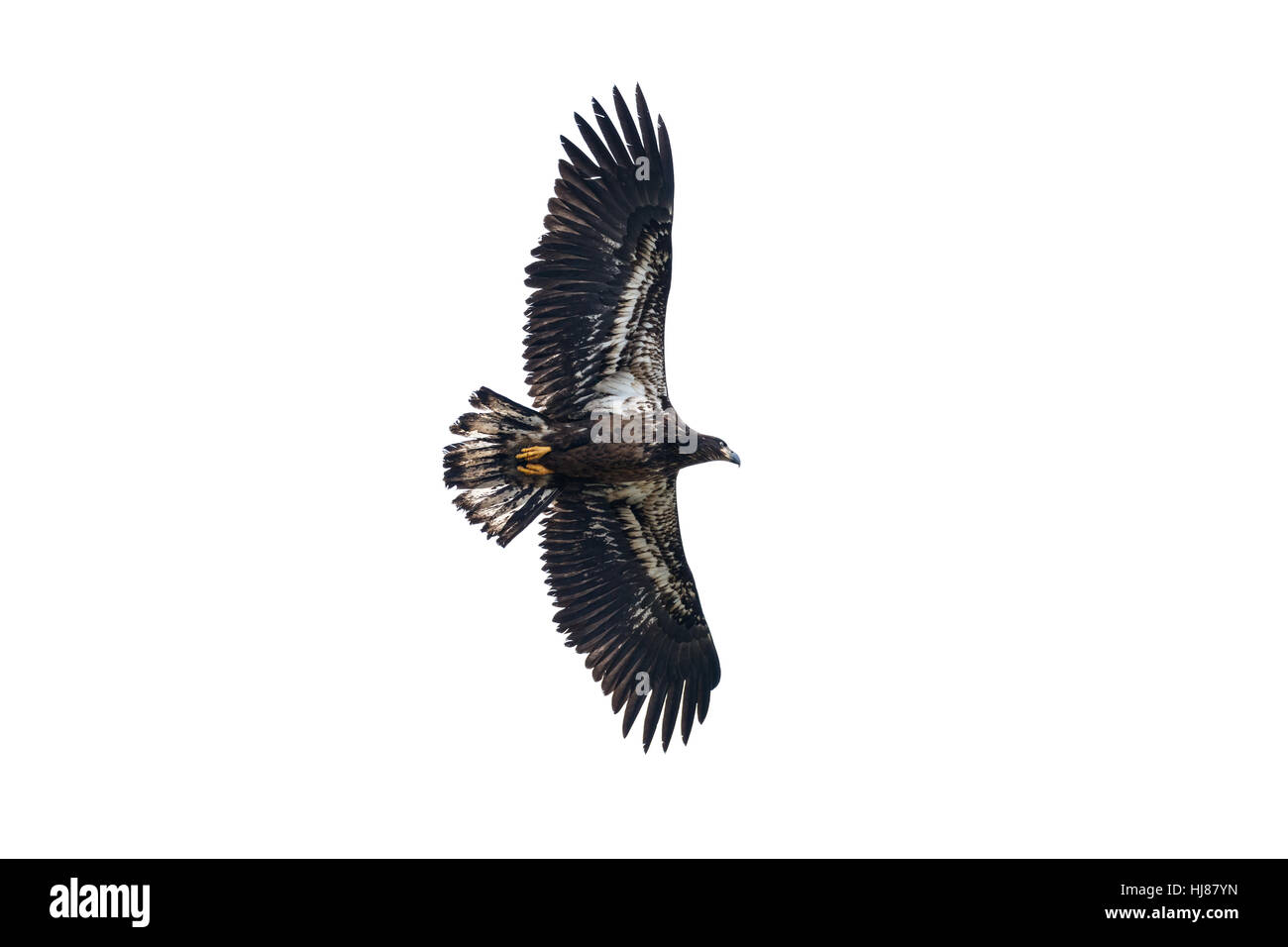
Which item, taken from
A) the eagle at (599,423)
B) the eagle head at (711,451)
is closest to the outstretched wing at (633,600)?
the eagle at (599,423)

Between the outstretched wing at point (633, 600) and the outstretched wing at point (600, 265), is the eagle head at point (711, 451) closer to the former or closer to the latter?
the outstretched wing at point (633, 600)

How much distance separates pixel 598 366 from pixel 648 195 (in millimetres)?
1291

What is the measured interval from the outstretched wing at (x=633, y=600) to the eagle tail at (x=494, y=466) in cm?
46

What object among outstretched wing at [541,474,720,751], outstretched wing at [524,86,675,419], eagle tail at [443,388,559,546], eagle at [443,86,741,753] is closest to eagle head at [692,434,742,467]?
eagle at [443,86,741,753]

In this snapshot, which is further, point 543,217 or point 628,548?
point 628,548

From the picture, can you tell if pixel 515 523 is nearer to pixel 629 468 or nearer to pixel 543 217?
pixel 629 468

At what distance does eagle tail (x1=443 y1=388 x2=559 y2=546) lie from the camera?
14203mm

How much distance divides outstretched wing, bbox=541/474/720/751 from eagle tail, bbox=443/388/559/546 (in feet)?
1.50

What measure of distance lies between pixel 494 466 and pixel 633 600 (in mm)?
1770

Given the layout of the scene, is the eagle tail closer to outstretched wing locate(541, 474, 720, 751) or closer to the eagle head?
outstretched wing locate(541, 474, 720, 751)

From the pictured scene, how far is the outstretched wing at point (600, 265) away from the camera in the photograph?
14.0 meters

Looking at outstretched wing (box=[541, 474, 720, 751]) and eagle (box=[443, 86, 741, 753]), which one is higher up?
eagle (box=[443, 86, 741, 753])

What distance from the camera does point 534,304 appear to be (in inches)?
553
